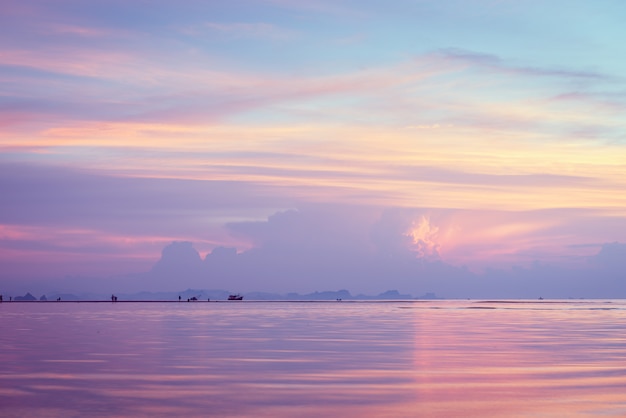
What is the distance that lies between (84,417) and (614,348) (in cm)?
3107

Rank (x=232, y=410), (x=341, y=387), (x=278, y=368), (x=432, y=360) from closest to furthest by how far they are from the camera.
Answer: (x=232, y=410) < (x=341, y=387) < (x=278, y=368) < (x=432, y=360)

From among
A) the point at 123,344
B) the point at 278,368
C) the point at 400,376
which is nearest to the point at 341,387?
the point at 400,376

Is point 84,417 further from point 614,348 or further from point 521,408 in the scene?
point 614,348

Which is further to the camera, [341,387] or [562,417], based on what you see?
[341,387]

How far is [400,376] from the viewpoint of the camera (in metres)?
30.3

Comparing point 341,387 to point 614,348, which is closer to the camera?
point 341,387

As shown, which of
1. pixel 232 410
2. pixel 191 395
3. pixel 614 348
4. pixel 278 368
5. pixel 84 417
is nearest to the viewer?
pixel 84 417

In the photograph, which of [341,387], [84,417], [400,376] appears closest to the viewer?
[84,417]

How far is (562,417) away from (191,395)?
11.1 meters

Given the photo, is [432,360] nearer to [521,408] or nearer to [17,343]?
[521,408]

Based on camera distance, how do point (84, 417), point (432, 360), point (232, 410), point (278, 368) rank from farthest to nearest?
point (432, 360), point (278, 368), point (232, 410), point (84, 417)

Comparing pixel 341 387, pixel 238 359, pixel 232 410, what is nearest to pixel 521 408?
pixel 341 387

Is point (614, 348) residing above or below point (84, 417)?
above

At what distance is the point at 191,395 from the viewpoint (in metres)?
25.4
